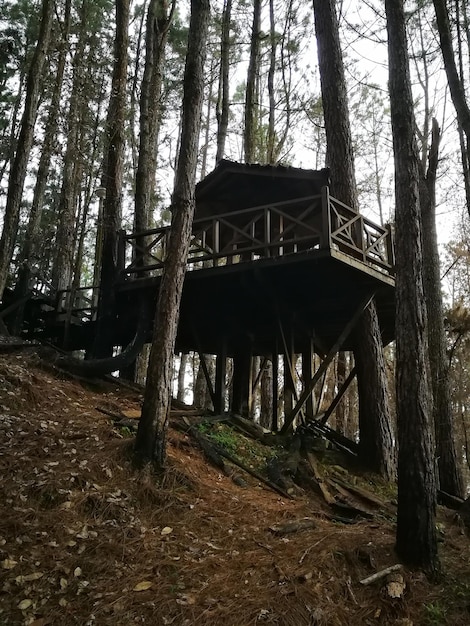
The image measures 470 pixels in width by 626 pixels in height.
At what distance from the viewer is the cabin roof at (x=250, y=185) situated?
36.8 feet

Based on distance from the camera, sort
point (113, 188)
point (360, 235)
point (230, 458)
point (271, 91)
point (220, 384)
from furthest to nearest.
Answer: point (271, 91), point (113, 188), point (220, 384), point (360, 235), point (230, 458)

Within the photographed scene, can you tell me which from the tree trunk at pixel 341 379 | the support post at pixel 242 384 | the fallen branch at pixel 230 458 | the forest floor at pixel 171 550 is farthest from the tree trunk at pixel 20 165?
the tree trunk at pixel 341 379

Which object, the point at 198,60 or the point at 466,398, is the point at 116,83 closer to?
the point at 198,60

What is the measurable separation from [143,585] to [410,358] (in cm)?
355

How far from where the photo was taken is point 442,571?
15.4 ft

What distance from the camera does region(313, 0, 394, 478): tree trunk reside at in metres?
9.41

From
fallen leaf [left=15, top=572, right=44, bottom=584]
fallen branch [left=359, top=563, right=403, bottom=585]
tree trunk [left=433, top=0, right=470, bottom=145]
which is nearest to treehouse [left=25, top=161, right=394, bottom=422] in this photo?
tree trunk [left=433, top=0, right=470, bottom=145]

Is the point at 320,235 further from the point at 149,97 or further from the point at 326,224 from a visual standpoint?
the point at 149,97

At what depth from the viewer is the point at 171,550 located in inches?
191

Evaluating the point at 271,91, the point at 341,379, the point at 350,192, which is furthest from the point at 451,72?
the point at 341,379

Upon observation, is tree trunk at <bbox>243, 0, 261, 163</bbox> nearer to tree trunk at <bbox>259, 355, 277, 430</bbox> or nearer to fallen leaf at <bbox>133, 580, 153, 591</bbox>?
tree trunk at <bbox>259, 355, 277, 430</bbox>

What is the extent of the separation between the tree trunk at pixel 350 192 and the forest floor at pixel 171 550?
2.39 meters

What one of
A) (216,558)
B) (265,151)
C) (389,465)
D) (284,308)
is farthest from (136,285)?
(265,151)

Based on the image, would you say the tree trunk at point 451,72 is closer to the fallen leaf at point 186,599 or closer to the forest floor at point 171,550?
the forest floor at point 171,550
